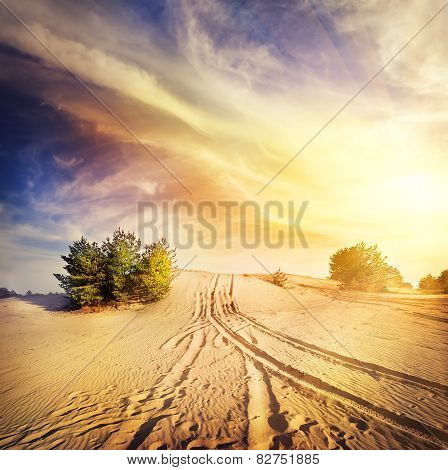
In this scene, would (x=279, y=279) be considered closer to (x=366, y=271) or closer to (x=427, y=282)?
(x=366, y=271)

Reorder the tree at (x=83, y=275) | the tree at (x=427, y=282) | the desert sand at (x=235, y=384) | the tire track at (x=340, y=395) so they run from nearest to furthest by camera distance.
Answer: the tire track at (x=340, y=395)
the desert sand at (x=235, y=384)
the tree at (x=83, y=275)
the tree at (x=427, y=282)

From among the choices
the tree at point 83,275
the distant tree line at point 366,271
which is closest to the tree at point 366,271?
the distant tree line at point 366,271

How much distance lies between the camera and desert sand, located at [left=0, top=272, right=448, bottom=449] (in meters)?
3.75

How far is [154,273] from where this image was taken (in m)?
17.2

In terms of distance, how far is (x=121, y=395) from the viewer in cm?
533

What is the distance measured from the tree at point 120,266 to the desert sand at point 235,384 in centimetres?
481

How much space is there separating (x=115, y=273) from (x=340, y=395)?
16.1 meters

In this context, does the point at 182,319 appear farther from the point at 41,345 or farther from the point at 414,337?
the point at 414,337

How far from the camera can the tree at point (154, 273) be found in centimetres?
1705

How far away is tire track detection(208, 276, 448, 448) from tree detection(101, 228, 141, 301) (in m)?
11.1

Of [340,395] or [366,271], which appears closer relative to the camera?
[340,395]

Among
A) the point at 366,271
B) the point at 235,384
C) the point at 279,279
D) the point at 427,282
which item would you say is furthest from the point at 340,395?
the point at 427,282

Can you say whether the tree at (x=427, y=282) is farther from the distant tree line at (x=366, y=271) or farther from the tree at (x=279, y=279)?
the tree at (x=279, y=279)

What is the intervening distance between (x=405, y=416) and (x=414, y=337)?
5.39 metres
